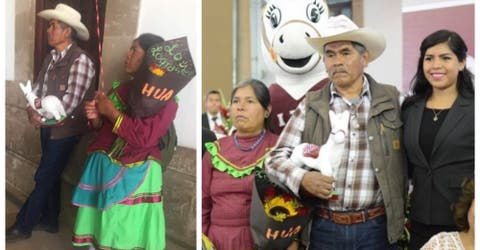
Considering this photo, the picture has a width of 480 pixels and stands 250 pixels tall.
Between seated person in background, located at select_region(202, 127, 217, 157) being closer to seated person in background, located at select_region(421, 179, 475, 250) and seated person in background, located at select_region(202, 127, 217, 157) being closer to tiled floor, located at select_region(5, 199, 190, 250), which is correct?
tiled floor, located at select_region(5, 199, 190, 250)

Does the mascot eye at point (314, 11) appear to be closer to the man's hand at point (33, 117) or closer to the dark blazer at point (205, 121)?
the dark blazer at point (205, 121)

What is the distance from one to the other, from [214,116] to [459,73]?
0.77 m

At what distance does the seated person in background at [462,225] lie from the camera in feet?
5.08

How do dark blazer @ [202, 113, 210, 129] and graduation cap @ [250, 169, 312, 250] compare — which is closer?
graduation cap @ [250, 169, 312, 250]

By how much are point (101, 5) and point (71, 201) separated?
2.27 ft

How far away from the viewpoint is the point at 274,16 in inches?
66.8

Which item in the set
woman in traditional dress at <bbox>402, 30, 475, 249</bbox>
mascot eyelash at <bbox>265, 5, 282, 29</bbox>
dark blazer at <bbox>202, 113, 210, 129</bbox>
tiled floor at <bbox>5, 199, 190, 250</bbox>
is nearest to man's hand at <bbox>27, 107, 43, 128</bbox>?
tiled floor at <bbox>5, 199, 190, 250</bbox>

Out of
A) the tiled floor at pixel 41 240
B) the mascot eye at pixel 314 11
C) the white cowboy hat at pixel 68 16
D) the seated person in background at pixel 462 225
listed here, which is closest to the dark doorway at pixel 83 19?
the white cowboy hat at pixel 68 16

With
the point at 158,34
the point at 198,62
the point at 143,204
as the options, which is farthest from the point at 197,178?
the point at 158,34

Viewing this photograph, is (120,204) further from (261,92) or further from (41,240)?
(261,92)

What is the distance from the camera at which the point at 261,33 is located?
1.72m

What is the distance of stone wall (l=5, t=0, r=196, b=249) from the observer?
6.12 ft

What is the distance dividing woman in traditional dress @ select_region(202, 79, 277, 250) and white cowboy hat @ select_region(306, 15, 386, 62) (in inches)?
9.8

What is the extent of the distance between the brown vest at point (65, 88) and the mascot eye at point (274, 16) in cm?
66
